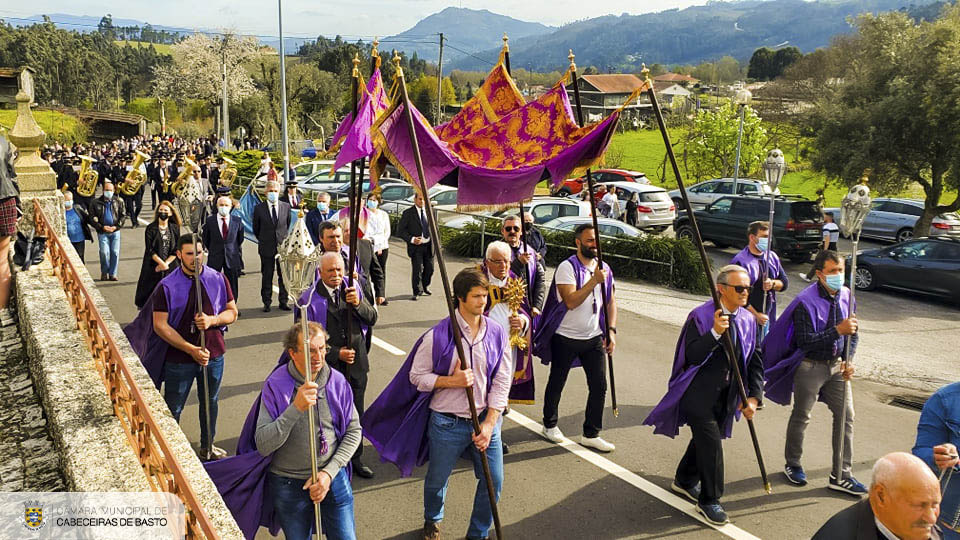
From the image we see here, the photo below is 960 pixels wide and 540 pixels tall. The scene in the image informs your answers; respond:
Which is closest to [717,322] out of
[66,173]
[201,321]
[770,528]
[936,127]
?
[770,528]

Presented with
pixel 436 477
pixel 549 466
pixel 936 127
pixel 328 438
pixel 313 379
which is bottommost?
pixel 549 466

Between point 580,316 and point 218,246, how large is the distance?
6.21m

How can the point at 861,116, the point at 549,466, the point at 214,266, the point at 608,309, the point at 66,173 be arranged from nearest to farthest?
the point at 549,466, the point at 608,309, the point at 214,266, the point at 861,116, the point at 66,173

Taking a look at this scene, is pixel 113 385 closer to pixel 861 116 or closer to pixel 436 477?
pixel 436 477

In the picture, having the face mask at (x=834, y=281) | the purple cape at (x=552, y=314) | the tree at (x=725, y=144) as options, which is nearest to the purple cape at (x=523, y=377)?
the purple cape at (x=552, y=314)

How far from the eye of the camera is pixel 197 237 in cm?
623

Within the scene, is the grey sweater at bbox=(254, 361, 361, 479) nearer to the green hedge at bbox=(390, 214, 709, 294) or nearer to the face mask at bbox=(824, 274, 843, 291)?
the face mask at bbox=(824, 274, 843, 291)

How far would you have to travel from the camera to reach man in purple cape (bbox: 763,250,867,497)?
250 inches

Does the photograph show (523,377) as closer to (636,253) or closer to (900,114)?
(636,253)

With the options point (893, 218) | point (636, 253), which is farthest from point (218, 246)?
point (893, 218)

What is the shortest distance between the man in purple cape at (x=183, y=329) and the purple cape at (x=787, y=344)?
185 inches

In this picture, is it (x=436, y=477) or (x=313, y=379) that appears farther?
(x=436, y=477)

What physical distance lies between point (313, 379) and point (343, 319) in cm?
220

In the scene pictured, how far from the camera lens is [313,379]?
13.7ft
